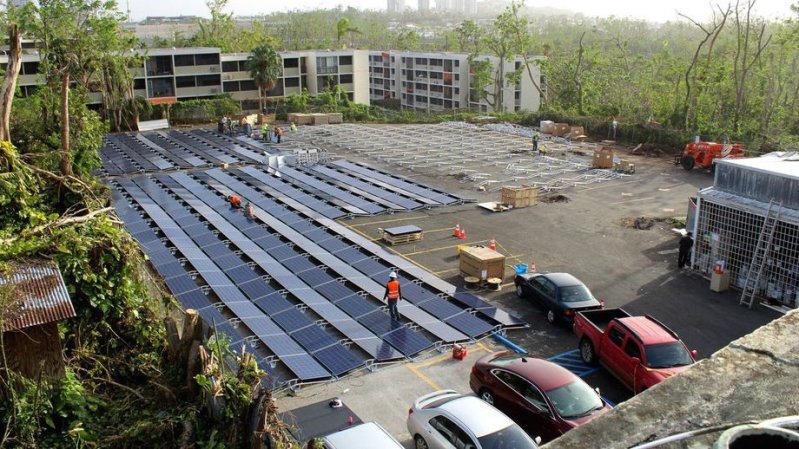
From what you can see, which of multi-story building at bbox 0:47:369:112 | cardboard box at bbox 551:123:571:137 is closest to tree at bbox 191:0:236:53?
multi-story building at bbox 0:47:369:112

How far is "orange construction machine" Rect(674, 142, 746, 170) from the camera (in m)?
38.0

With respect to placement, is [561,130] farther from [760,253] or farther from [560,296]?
[560,296]

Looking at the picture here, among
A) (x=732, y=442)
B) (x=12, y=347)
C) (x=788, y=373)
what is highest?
(x=732, y=442)

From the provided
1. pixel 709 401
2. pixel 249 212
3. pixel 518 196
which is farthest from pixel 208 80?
pixel 709 401

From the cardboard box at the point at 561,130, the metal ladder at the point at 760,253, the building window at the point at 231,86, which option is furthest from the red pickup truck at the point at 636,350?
the building window at the point at 231,86

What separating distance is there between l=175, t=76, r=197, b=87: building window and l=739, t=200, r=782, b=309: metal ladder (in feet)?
214

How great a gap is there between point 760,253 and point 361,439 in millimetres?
15595

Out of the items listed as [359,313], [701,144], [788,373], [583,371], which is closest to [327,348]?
[359,313]

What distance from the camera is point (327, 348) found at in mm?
17000

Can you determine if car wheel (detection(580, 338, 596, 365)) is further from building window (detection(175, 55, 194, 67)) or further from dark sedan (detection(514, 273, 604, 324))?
building window (detection(175, 55, 194, 67))

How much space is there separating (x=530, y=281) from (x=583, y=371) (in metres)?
4.17

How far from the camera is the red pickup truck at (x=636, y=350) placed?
15.0 m

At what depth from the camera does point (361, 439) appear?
11.6 m

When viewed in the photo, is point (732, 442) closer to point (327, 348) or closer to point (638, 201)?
point (327, 348)
